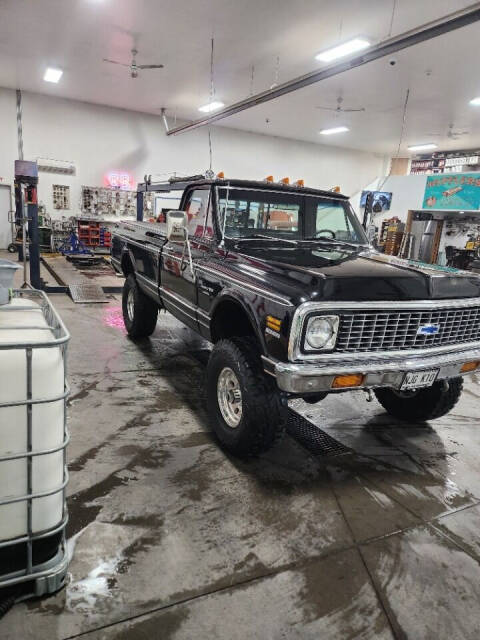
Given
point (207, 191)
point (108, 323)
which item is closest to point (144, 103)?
point (108, 323)

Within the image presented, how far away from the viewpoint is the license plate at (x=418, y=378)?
2361 millimetres

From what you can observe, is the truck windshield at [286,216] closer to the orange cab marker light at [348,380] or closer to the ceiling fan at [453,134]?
the orange cab marker light at [348,380]

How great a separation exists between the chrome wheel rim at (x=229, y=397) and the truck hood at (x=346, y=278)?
71cm

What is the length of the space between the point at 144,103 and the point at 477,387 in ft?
41.9

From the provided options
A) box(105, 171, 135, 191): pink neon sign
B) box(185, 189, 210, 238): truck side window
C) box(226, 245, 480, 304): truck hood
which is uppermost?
box(105, 171, 135, 191): pink neon sign

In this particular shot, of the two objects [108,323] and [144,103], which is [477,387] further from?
[144,103]

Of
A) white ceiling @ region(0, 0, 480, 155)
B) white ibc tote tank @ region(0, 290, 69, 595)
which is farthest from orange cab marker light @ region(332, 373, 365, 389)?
white ceiling @ region(0, 0, 480, 155)

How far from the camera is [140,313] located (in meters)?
4.91

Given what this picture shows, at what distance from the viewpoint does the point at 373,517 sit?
2.28m

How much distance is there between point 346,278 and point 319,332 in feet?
1.12

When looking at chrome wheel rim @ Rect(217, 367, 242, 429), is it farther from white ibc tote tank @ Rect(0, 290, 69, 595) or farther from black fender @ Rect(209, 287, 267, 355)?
white ibc tote tank @ Rect(0, 290, 69, 595)

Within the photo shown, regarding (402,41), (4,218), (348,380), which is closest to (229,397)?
(348,380)

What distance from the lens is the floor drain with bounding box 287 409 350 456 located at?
9.61 ft

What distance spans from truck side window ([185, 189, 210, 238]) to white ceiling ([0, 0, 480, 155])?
4.53 meters
